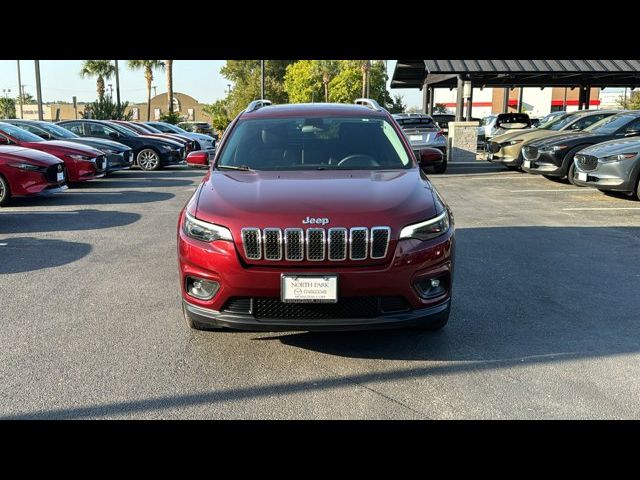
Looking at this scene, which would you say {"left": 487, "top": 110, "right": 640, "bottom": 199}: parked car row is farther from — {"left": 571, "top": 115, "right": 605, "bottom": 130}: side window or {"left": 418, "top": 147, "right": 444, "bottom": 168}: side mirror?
{"left": 418, "top": 147, "right": 444, "bottom": 168}: side mirror

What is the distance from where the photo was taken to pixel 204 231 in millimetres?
3975

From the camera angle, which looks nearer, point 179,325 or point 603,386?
point 603,386

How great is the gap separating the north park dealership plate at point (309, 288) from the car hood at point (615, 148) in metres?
9.19

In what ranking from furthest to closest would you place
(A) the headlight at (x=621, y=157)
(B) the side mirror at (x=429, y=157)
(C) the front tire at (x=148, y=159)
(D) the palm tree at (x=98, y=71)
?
(D) the palm tree at (x=98, y=71), (C) the front tire at (x=148, y=159), (A) the headlight at (x=621, y=157), (B) the side mirror at (x=429, y=157)

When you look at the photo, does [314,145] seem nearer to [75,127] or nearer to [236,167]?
[236,167]

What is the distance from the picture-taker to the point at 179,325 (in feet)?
15.7

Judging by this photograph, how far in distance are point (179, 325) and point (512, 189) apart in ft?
34.2

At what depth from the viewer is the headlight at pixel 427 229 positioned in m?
3.91

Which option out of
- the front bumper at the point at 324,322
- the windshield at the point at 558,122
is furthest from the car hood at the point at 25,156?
the windshield at the point at 558,122

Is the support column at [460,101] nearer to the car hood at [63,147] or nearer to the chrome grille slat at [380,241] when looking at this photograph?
the car hood at [63,147]

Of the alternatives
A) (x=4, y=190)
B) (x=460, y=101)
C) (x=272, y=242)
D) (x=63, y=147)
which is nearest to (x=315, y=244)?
(x=272, y=242)

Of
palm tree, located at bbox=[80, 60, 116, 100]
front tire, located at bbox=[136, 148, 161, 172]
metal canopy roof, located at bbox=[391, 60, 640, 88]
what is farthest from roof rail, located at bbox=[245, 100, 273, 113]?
palm tree, located at bbox=[80, 60, 116, 100]
